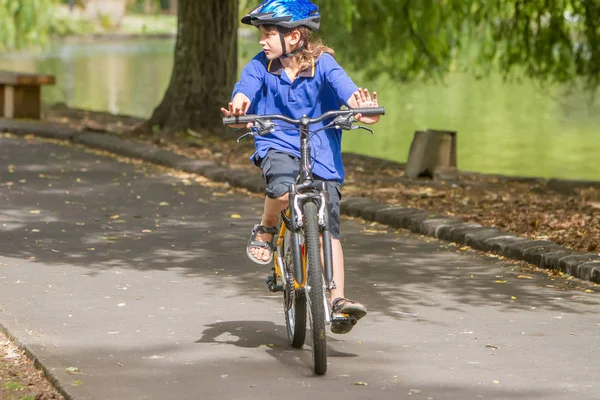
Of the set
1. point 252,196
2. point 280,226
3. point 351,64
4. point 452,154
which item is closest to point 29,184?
point 252,196

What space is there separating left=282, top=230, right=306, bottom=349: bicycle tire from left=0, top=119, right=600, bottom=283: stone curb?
259cm

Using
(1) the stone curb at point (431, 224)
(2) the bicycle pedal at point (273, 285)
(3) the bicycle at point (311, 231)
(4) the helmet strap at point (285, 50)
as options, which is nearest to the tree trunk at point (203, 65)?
(1) the stone curb at point (431, 224)

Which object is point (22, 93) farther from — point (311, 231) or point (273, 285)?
point (311, 231)

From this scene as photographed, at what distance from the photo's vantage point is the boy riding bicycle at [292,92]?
5.83m

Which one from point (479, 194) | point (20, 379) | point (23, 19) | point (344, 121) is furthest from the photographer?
point (23, 19)

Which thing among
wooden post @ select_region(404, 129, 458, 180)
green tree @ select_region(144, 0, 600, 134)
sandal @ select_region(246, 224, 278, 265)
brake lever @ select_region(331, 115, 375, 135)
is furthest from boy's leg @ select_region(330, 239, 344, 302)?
green tree @ select_region(144, 0, 600, 134)

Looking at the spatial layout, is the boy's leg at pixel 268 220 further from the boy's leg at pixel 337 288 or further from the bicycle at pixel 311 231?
the boy's leg at pixel 337 288

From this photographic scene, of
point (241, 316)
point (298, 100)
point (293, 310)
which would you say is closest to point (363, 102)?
point (298, 100)

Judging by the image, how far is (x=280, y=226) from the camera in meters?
6.19

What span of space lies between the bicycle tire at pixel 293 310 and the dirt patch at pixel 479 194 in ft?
10.9

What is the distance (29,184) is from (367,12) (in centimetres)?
779

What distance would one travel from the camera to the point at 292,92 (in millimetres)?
5973

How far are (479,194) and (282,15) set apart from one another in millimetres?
6682

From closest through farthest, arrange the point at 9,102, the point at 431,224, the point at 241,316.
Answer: the point at 241,316
the point at 431,224
the point at 9,102
